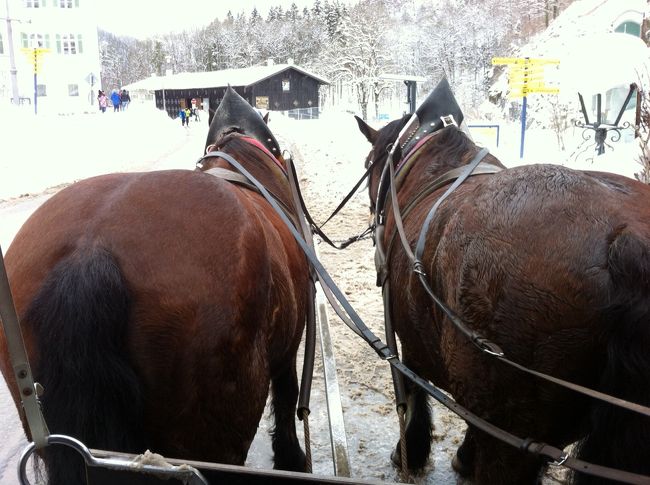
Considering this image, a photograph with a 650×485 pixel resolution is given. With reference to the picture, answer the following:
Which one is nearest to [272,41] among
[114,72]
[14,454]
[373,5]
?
[373,5]

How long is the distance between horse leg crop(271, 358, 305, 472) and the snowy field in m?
0.23

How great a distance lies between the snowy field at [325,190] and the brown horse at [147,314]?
3.86 ft

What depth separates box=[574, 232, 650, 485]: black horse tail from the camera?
1.68 metres

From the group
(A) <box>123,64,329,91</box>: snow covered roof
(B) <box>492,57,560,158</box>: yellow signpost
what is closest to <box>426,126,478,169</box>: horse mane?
(B) <box>492,57,560,158</box>: yellow signpost

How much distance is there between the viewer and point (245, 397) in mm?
1982

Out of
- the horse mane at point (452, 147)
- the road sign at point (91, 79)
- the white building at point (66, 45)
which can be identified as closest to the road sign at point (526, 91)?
the horse mane at point (452, 147)

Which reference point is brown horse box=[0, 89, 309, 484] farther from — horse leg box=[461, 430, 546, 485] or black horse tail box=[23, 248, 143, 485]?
horse leg box=[461, 430, 546, 485]

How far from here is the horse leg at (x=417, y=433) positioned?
3.44m

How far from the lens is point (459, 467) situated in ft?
11.0

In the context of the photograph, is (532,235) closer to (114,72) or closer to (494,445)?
(494,445)

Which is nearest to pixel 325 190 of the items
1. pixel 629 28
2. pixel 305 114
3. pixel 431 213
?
pixel 431 213

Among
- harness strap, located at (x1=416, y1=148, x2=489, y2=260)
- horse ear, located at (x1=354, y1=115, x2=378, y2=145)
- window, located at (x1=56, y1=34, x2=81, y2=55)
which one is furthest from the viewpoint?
window, located at (x1=56, y1=34, x2=81, y2=55)

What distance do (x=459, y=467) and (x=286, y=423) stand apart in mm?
1040

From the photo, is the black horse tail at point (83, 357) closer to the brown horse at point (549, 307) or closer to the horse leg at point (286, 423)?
the brown horse at point (549, 307)
